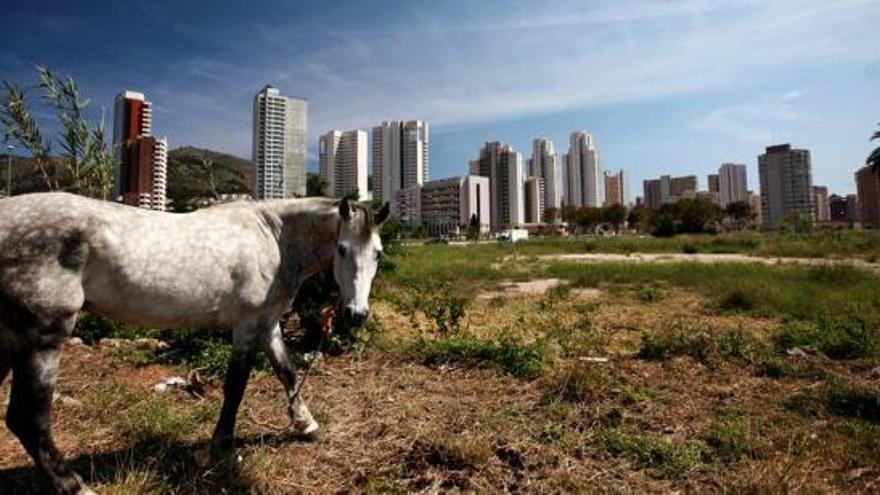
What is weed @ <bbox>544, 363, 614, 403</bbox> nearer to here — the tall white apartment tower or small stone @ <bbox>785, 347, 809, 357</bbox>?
small stone @ <bbox>785, 347, 809, 357</bbox>

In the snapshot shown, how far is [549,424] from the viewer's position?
Result: 13.8 feet

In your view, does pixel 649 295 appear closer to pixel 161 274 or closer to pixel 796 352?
pixel 796 352

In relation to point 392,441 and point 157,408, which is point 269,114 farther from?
point 392,441

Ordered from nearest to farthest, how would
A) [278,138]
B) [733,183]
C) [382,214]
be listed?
[382,214], [278,138], [733,183]

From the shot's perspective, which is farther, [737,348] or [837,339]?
[837,339]

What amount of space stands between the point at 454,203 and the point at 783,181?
277ft

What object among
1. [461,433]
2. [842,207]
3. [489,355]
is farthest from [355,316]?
[842,207]

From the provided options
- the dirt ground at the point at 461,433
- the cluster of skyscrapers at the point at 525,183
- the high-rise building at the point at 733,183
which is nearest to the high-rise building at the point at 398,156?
the cluster of skyscrapers at the point at 525,183

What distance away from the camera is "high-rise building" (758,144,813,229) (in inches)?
4948

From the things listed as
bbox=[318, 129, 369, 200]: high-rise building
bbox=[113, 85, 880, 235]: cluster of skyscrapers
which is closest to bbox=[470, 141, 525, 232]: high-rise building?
bbox=[113, 85, 880, 235]: cluster of skyscrapers

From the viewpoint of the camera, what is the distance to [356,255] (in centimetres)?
369

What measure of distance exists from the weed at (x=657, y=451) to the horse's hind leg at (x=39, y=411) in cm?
356

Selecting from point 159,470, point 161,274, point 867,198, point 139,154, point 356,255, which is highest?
point 867,198

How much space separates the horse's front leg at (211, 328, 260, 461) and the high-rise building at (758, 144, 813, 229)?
473 feet
